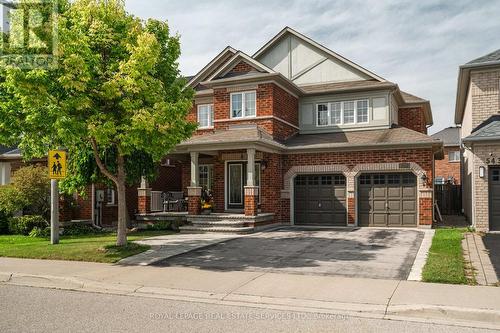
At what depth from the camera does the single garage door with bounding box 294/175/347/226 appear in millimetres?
19781

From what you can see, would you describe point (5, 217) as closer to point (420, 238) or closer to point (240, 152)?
point (240, 152)

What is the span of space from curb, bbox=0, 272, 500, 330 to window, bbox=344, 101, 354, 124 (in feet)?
49.7

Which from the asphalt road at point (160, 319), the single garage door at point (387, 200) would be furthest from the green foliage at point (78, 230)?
the single garage door at point (387, 200)

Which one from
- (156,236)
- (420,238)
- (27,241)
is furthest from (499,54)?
(27,241)

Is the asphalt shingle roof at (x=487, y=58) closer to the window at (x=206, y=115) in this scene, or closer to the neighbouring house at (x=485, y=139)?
the neighbouring house at (x=485, y=139)

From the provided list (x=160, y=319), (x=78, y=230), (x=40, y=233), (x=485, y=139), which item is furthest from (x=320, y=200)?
(x=160, y=319)

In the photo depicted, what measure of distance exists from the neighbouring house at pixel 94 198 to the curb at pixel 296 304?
382 inches

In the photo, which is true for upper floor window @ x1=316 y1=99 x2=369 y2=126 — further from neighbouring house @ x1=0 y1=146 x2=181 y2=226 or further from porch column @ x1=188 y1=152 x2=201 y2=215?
neighbouring house @ x1=0 y1=146 x2=181 y2=226

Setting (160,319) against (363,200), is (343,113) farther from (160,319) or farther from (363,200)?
(160,319)

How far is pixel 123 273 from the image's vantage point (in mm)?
10242

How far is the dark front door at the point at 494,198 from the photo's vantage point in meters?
16.5

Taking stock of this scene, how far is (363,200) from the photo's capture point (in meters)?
19.4

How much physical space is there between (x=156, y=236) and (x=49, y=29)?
8281mm

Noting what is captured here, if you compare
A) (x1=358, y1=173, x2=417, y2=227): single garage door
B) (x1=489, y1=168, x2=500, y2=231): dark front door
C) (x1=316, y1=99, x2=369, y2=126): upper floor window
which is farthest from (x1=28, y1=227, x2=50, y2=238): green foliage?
(x1=489, y1=168, x2=500, y2=231): dark front door
